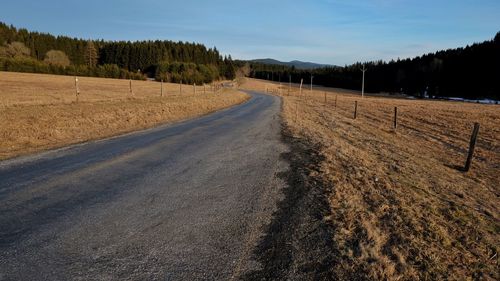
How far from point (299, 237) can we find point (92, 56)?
384ft

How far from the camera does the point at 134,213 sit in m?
5.28

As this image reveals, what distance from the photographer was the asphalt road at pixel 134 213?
151 inches

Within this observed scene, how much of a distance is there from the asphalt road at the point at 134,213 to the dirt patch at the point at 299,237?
17 cm

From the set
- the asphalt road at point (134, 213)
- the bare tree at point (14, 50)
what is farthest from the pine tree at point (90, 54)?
the asphalt road at point (134, 213)

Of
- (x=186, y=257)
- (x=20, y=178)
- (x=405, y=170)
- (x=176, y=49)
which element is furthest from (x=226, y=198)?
(x=176, y=49)

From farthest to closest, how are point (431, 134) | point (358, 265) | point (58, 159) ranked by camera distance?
point (431, 134) < point (58, 159) < point (358, 265)

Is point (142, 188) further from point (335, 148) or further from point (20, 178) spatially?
point (335, 148)

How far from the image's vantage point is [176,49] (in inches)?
5285

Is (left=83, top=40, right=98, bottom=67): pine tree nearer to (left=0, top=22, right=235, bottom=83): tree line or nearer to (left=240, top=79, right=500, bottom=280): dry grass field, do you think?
(left=0, top=22, right=235, bottom=83): tree line

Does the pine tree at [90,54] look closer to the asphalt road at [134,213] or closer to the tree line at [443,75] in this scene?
the tree line at [443,75]

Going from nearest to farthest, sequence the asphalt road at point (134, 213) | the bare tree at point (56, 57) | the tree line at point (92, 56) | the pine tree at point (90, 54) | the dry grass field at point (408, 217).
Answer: the asphalt road at point (134, 213) < the dry grass field at point (408, 217) < the tree line at point (92, 56) < the bare tree at point (56, 57) < the pine tree at point (90, 54)

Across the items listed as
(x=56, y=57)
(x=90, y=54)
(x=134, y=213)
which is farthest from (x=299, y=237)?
(x=90, y=54)

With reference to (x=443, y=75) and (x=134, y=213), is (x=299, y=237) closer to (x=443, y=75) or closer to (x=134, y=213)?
(x=134, y=213)

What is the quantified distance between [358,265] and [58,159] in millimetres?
7674
